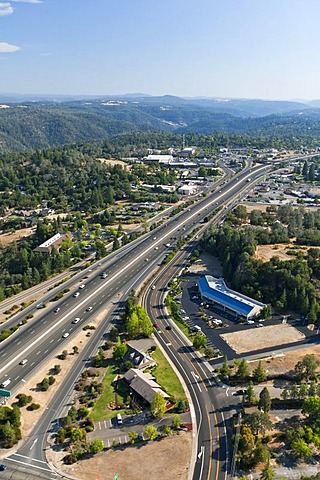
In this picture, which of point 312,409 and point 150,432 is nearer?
point 150,432

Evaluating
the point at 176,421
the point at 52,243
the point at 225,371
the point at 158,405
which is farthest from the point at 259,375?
the point at 52,243

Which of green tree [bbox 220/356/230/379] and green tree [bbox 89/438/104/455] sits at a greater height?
green tree [bbox 220/356/230/379]

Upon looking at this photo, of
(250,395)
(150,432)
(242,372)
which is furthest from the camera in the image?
Answer: (242,372)

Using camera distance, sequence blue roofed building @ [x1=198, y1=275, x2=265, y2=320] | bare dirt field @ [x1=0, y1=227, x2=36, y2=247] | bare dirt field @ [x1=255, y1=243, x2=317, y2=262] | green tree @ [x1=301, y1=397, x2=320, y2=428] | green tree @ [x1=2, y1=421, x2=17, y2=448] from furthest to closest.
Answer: bare dirt field @ [x1=0, y1=227, x2=36, y2=247] < bare dirt field @ [x1=255, y1=243, x2=317, y2=262] < blue roofed building @ [x1=198, y1=275, x2=265, y2=320] < green tree @ [x1=301, y1=397, x2=320, y2=428] < green tree @ [x1=2, y1=421, x2=17, y2=448]

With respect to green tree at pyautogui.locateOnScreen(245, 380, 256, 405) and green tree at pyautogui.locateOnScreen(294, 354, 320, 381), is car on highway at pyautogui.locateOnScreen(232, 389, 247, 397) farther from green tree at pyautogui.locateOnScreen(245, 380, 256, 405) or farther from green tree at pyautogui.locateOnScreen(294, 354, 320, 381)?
green tree at pyautogui.locateOnScreen(294, 354, 320, 381)

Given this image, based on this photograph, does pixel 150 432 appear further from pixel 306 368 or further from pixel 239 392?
pixel 306 368

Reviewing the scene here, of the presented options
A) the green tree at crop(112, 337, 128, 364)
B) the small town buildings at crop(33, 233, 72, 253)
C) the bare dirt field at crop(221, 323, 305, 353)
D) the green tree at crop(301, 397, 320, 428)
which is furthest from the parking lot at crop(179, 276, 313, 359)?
the small town buildings at crop(33, 233, 72, 253)

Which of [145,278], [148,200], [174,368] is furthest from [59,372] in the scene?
[148,200]
